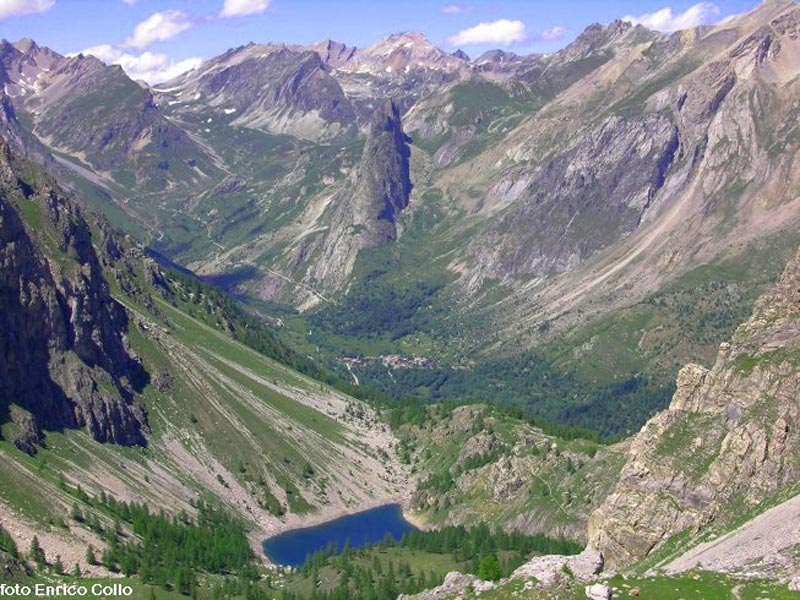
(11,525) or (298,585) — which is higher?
(11,525)

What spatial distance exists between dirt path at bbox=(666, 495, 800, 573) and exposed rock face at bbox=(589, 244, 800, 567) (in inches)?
362

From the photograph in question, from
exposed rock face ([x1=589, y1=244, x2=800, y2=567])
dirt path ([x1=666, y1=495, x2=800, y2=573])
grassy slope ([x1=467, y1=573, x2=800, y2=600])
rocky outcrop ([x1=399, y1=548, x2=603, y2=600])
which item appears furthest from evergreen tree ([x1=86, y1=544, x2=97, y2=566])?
dirt path ([x1=666, y1=495, x2=800, y2=573])

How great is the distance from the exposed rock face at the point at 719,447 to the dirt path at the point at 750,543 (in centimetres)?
920

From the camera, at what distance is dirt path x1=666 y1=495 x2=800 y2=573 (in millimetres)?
87625

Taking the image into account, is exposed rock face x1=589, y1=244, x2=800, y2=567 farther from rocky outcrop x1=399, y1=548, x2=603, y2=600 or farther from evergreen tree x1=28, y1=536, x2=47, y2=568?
evergreen tree x1=28, y1=536, x2=47, y2=568

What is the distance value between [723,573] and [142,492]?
451ft

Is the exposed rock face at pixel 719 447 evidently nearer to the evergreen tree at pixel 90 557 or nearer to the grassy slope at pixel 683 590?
the grassy slope at pixel 683 590

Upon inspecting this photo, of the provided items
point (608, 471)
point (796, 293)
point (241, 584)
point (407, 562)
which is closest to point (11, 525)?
point (241, 584)

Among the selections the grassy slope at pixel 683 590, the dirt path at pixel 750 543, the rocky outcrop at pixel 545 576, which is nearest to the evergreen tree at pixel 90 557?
the rocky outcrop at pixel 545 576

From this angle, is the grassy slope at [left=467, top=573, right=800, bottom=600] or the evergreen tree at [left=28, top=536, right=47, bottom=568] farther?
the evergreen tree at [left=28, top=536, right=47, bottom=568]

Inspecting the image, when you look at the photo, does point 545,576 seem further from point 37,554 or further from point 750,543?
point 37,554

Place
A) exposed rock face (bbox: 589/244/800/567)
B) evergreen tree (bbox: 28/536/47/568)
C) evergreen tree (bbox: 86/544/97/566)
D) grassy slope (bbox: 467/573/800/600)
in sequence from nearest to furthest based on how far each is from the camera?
1. grassy slope (bbox: 467/573/800/600)
2. exposed rock face (bbox: 589/244/800/567)
3. evergreen tree (bbox: 28/536/47/568)
4. evergreen tree (bbox: 86/544/97/566)

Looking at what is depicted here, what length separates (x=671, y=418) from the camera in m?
127

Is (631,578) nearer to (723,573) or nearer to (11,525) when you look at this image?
(723,573)
